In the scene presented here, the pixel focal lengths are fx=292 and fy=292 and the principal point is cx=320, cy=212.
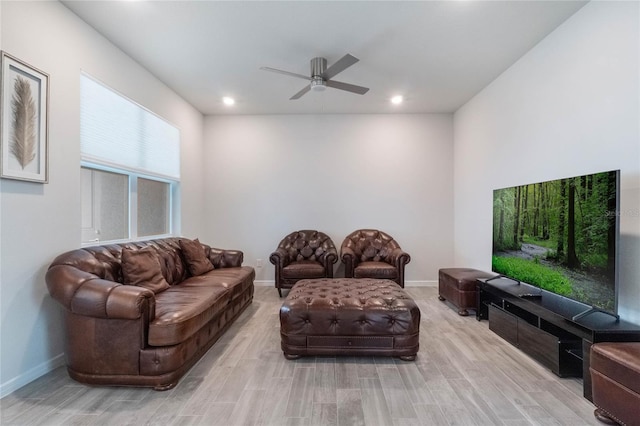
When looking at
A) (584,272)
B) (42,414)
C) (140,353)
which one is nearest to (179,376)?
(140,353)

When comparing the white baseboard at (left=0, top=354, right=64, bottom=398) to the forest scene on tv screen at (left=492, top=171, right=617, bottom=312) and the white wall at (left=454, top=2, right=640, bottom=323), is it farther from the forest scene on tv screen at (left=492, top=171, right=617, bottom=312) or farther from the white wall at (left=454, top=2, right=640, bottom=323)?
the white wall at (left=454, top=2, right=640, bottom=323)

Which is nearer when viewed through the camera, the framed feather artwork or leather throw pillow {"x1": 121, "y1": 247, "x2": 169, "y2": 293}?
the framed feather artwork

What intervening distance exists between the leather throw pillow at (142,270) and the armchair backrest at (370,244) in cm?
271

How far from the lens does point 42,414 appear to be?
6.11ft

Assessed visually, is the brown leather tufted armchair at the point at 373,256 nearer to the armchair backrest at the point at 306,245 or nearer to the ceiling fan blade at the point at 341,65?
the armchair backrest at the point at 306,245

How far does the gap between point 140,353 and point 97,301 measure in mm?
478

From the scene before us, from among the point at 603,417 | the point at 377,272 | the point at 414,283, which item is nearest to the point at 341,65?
the point at 377,272

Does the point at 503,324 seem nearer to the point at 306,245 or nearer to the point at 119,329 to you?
the point at 306,245

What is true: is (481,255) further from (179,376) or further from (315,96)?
(179,376)

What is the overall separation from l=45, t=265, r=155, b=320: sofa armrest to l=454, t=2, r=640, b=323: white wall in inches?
142

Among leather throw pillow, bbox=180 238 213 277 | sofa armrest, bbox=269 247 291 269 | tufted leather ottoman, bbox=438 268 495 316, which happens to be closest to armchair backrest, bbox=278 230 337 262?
sofa armrest, bbox=269 247 291 269

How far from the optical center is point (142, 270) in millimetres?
2783

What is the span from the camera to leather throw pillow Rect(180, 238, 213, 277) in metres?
3.70

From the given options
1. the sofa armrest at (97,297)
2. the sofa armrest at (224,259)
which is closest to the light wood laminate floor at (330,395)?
the sofa armrest at (97,297)
